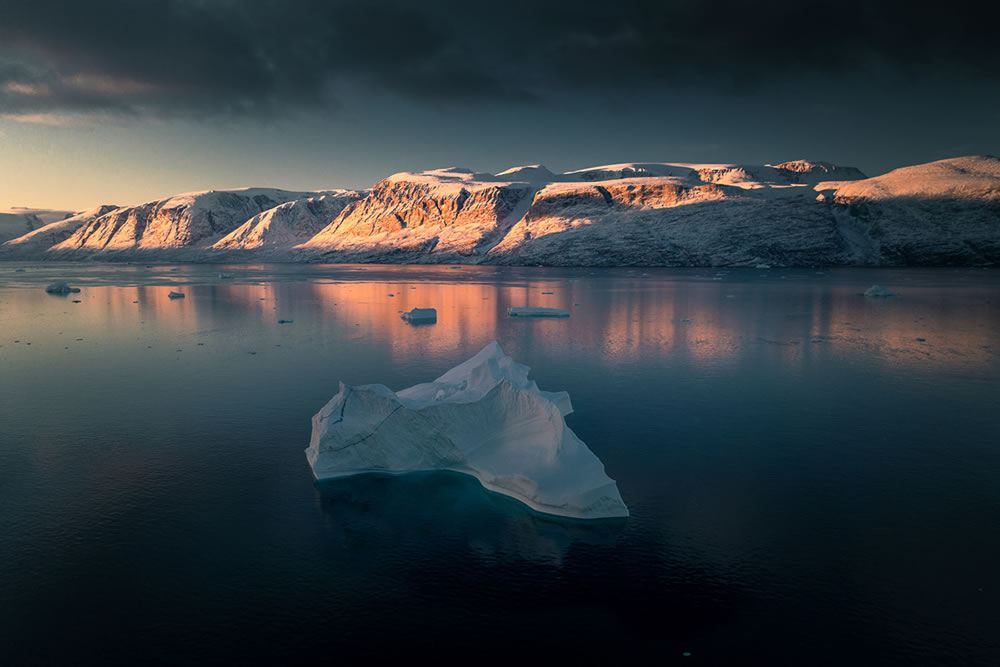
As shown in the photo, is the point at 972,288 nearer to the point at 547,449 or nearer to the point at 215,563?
the point at 547,449

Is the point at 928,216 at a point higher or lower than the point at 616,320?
higher

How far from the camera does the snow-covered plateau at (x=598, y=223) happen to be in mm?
72562

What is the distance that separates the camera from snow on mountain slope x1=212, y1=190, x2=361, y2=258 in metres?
128

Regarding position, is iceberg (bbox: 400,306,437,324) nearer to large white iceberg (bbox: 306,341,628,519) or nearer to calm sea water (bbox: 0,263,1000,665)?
calm sea water (bbox: 0,263,1000,665)

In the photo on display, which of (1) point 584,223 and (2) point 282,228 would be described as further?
(2) point 282,228

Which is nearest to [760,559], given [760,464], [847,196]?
[760,464]

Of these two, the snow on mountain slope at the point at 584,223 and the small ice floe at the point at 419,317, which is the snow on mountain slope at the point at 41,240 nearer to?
the snow on mountain slope at the point at 584,223

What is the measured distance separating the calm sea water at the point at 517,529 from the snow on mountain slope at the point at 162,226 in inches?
5841

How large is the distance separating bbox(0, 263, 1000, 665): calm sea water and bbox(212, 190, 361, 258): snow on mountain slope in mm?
123447


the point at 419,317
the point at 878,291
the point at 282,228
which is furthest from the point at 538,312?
the point at 282,228

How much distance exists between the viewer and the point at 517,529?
251 inches

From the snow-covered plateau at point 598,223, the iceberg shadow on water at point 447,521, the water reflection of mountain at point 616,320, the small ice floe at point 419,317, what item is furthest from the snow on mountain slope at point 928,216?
the iceberg shadow on water at point 447,521

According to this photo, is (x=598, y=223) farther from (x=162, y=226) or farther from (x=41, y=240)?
(x=41, y=240)

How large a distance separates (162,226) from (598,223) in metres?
118
